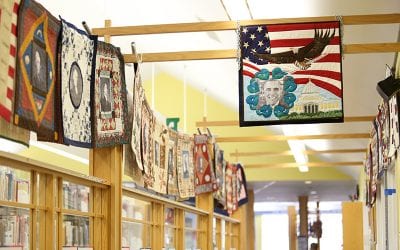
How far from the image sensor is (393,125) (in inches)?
301

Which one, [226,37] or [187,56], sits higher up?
[226,37]

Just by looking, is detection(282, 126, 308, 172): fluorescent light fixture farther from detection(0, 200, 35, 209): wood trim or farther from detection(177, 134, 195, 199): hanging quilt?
detection(0, 200, 35, 209): wood trim

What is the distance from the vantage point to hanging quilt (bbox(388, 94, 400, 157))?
23.7ft

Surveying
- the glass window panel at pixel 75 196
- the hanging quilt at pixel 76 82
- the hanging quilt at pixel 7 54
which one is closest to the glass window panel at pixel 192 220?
the glass window panel at pixel 75 196

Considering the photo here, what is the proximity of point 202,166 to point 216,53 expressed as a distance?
4450 mm

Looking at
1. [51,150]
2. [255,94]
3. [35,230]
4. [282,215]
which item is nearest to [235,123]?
[51,150]

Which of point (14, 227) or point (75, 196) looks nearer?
point (14, 227)

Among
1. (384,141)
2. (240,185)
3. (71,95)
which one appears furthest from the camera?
(240,185)

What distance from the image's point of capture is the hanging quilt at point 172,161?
900 centimetres

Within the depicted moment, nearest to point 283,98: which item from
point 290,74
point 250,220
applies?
point 290,74

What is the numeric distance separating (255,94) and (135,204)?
2.08m

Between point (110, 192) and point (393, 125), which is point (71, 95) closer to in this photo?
point (110, 192)

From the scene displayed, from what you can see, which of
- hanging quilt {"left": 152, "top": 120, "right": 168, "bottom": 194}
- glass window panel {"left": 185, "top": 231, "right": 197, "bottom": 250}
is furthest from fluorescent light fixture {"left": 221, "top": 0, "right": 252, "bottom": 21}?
glass window panel {"left": 185, "top": 231, "right": 197, "bottom": 250}

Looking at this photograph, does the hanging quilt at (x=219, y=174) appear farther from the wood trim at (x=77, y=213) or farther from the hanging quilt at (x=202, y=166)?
the wood trim at (x=77, y=213)
